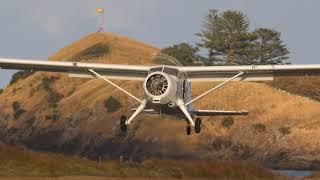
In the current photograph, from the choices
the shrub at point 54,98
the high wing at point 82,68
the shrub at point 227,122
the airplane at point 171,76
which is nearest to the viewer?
the airplane at point 171,76

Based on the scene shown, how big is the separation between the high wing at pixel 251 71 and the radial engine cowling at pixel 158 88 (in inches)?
189

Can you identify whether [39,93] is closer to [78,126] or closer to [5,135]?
[5,135]

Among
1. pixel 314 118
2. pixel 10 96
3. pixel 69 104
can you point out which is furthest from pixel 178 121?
pixel 10 96

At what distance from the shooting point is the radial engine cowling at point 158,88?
111 ft

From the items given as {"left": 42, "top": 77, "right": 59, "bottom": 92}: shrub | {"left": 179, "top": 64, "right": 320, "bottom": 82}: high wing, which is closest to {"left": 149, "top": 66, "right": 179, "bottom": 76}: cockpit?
{"left": 179, "top": 64, "right": 320, "bottom": 82}: high wing

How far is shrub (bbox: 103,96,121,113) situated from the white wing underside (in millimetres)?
63915

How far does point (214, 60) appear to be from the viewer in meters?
128

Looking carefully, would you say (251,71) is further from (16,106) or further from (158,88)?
(16,106)

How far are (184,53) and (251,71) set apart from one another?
277 feet

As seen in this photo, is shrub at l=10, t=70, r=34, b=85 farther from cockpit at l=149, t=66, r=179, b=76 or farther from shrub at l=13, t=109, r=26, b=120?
cockpit at l=149, t=66, r=179, b=76

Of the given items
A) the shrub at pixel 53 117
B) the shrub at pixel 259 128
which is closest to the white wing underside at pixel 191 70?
the shrub at pixel 259 128

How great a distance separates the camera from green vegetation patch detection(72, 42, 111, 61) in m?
151

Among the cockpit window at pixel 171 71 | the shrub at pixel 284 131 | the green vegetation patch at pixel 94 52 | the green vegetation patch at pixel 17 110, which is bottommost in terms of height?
the shrub at pixel 284 131

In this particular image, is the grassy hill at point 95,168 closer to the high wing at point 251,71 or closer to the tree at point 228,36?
the high wing at point 251,71
